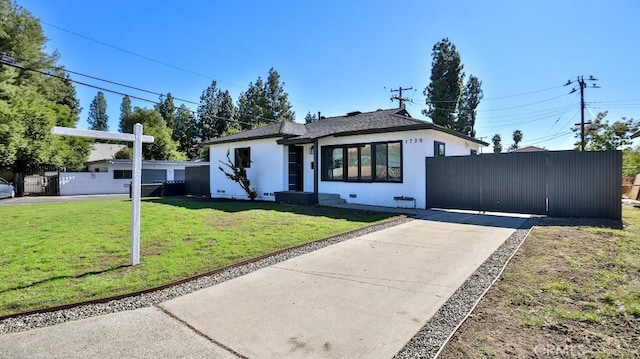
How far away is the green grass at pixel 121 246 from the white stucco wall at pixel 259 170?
4.76m

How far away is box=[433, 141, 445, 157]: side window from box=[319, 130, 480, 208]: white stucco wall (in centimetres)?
16

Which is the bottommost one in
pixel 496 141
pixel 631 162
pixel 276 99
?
pixel 631 162

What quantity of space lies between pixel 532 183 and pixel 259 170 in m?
11.4

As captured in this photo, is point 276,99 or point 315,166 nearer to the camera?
point 315,166

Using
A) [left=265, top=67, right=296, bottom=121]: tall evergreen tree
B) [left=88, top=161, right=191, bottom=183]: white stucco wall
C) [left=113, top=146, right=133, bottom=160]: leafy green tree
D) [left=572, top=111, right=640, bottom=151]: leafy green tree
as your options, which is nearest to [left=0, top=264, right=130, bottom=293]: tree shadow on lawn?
[left=88, top=161, right=191, bottom=183]: white stucco wall

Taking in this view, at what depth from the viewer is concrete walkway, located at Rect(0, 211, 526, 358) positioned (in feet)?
8.71

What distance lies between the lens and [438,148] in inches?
496

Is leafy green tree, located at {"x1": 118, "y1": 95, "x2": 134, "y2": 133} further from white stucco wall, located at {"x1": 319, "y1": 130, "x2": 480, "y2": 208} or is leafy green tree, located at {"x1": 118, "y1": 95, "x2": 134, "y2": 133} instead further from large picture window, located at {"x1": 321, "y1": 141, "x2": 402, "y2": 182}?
white stucco wall, located at {"x1": 319, "y1": 130, "x2": 480, "y2": 208}

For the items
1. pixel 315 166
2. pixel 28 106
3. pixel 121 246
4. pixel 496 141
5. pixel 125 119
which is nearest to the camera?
pixel 121 246

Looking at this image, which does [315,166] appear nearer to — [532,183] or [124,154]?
[532,183]

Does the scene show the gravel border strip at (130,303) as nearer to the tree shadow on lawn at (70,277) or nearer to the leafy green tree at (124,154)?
the tree shadow on lawn at (70,277)

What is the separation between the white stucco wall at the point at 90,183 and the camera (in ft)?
78.7

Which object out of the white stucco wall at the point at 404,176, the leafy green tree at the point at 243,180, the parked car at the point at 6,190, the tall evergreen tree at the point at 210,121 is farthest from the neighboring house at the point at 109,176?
the tall evergreen tree at the point at 210,121

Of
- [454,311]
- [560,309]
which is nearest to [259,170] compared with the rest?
[454,311]
